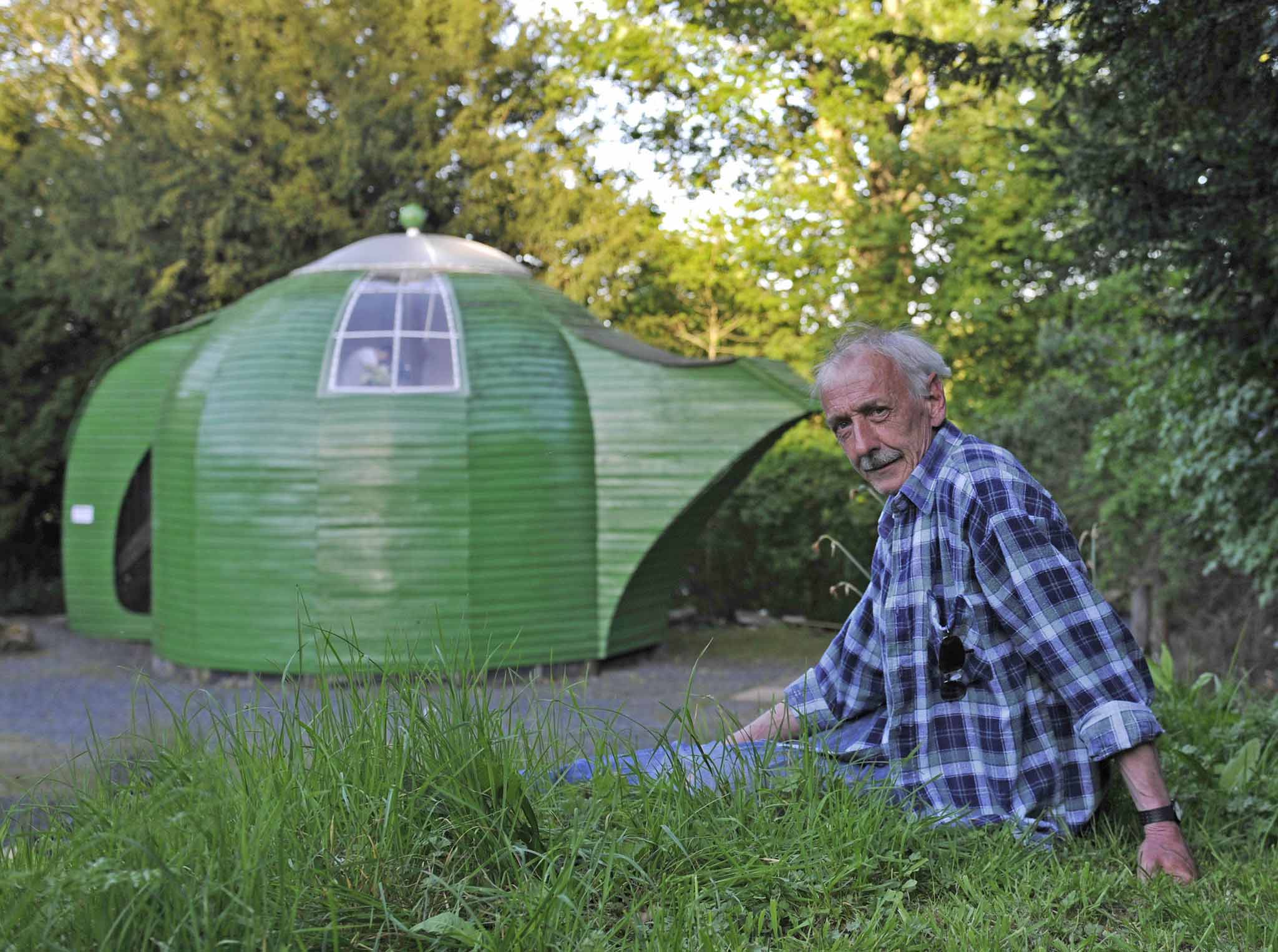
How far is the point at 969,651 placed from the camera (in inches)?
123

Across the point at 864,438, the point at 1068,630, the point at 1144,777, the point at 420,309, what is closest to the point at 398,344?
the point at 420,309

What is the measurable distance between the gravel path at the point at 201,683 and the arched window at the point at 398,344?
2505mm

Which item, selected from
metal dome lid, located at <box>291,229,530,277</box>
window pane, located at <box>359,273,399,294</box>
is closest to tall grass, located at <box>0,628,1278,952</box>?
window pane, located at <box>359,273,399,294</box>

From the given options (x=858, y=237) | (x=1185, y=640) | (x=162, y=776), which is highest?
(x=858, y=237)

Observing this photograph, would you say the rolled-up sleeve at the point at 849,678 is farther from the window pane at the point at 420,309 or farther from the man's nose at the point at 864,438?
the window pane at the point at 420,309

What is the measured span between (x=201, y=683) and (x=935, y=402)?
857cm

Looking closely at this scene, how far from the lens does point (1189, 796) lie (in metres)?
3.86

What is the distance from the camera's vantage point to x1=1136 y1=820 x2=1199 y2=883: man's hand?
9.64 ft

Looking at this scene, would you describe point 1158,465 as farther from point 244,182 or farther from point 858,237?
point 244,182

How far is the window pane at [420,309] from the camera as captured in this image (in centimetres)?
1075

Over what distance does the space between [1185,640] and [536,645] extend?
5885mm

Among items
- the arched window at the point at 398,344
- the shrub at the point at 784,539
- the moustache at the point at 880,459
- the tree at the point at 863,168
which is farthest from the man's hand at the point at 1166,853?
the tree at the point at 863,168

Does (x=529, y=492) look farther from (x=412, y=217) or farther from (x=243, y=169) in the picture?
(x=243, y=169)

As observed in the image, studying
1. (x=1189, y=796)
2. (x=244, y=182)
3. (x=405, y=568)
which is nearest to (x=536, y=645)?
(x=405, y=568)
